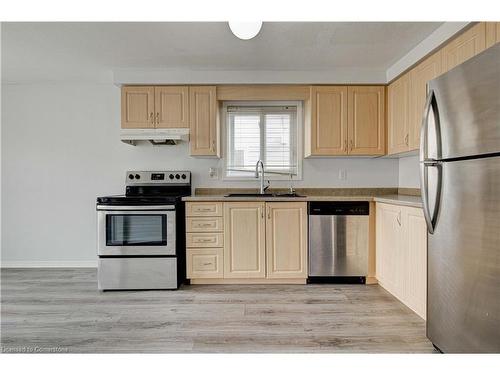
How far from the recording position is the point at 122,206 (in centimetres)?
298

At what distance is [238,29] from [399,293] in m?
2.40

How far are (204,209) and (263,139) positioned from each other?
3.81ft

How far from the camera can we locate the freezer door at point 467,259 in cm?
138

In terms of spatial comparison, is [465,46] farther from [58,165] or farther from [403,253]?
[58,165]

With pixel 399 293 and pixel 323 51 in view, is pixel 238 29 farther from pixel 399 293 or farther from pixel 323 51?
pixel 399 293

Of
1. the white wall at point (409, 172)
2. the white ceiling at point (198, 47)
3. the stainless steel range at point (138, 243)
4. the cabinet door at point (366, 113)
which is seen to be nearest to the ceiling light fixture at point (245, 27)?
the white ceiling at point (198, 47)

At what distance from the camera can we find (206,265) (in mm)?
3107

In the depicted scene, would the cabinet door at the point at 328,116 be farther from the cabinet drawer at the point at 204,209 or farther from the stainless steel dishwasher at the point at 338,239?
the cabinet drawer at the point at 204,209

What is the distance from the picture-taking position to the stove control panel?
365 cm

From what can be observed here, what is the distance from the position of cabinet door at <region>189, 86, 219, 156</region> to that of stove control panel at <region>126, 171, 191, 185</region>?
43 cm

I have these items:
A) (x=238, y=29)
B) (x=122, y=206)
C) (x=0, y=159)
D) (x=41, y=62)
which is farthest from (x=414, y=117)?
(x=0, y=159)

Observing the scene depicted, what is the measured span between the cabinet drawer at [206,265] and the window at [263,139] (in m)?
0.99

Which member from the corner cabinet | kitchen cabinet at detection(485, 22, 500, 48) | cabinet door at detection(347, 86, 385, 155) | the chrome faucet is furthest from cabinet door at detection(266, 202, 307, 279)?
kitchen cabinet at detection(485, 22, 500, 48)

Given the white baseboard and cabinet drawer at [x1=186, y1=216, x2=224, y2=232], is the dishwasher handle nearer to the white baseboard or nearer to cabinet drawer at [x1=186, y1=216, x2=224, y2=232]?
cabinet drawer at [x1=186, y1=216, x2=224, y2=232]
